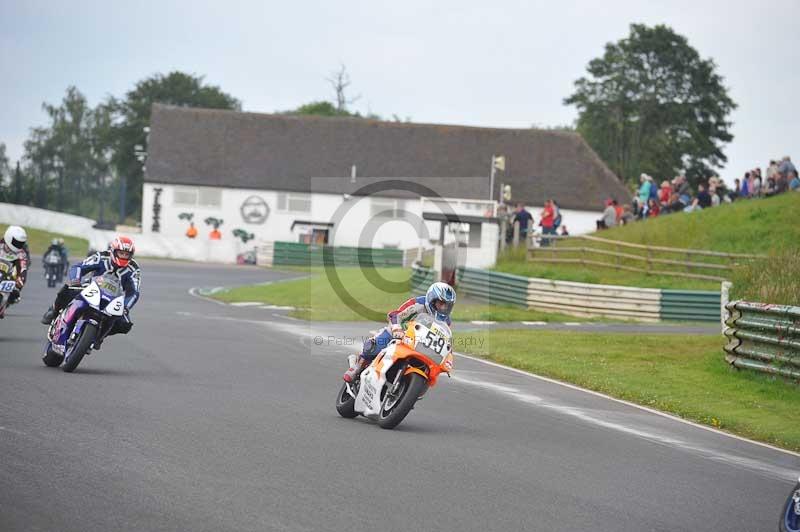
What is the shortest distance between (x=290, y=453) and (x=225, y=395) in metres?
3.82

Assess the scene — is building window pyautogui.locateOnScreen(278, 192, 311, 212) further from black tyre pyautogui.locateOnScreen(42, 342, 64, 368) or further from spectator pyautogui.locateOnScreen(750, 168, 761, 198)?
black tyre pyautogui.locateOnScreen(42, 342, 64, 368)

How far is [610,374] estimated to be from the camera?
65.0 feet

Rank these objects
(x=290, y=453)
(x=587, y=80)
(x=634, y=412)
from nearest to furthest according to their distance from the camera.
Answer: (x=290, y=453), (x=634, y=412), (x=587, y=80)

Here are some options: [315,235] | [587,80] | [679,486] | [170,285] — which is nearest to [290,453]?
[679,486]

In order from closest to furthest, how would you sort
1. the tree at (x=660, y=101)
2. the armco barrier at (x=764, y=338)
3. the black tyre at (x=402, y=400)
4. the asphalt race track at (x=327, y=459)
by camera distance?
the asphalt race track at (x=327, y=459), the black tyre at (x=402, y=400), the armco barrier at (x=764, y=338), the tree at (x=660, y=101)

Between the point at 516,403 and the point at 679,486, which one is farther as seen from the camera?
the point at 516,403

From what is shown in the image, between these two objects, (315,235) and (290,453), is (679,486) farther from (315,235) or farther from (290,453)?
(315,235)

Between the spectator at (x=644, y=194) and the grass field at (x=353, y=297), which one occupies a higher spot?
the spectator at (x=644, y=194)

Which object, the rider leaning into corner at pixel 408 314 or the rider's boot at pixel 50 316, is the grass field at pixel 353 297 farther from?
the rider leaning into corner at pixel 408 314

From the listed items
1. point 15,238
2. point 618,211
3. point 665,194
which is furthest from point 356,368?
point 618,211

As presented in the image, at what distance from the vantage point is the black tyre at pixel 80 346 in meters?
14.0

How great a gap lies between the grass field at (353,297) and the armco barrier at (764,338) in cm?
1178

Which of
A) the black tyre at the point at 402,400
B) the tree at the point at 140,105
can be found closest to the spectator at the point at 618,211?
the black tyre at the point at 402,400
